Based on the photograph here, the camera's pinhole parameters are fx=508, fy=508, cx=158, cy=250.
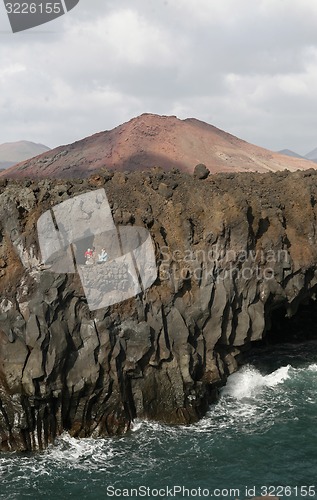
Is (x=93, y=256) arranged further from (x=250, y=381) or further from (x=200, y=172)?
(x=250, y=381)

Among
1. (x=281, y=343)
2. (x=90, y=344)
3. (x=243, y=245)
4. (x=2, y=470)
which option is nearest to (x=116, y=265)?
(x=90, y=344)

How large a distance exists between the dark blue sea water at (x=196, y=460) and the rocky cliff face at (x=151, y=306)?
147 centimetres

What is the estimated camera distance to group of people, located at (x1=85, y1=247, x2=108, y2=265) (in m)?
28.1

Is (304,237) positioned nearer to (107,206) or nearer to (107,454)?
(107,206)

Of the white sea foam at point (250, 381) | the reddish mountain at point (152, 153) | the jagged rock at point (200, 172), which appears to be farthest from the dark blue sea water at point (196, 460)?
the reddish mountain at point (152, 153)

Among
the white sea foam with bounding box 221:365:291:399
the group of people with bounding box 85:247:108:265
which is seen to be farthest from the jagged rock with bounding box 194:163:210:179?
the white sea foam with bounding box 221:365:291:399

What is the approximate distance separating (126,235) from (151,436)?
1109 cm

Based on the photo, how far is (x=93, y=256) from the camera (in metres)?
28.3

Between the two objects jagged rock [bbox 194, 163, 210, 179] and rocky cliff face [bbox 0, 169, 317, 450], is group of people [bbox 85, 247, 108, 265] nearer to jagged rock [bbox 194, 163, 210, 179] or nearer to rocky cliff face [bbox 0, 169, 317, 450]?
rocky cliff face [bbox 0, 169, 317, 450]

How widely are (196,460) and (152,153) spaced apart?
69906mm

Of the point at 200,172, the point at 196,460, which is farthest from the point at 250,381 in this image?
the point at 200,172

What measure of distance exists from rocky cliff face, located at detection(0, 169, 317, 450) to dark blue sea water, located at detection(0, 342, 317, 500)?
1.47m

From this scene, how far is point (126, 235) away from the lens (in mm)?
28891

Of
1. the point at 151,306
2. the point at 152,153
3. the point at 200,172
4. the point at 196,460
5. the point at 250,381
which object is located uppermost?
the point at 152,153
